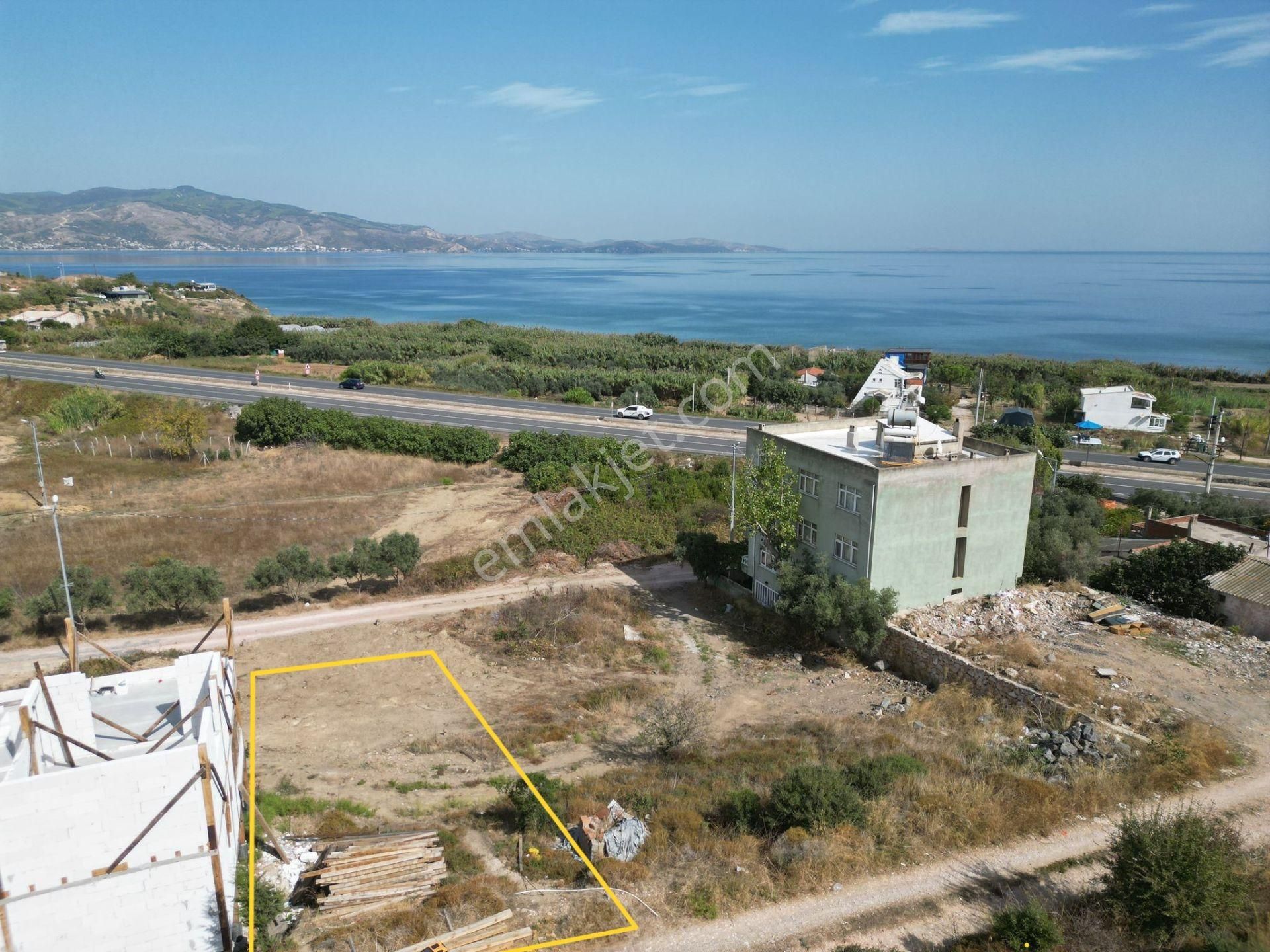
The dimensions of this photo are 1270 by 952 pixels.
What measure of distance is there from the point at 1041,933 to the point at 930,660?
1140cm

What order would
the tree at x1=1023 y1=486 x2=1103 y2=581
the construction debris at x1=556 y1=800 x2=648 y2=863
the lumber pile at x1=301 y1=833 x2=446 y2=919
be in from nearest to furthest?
1. the lumber pile at x1=301 y1=833 x2=446 y2=919
2. the construction debris at x1=556 y1=800 x2=648 y2=863
3. the tree at x1=1023 y1=486 x2=1103 y2=581

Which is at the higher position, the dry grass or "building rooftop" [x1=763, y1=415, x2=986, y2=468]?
"building rooftop" [x1=763, y1=415, x2=986, y2=468]

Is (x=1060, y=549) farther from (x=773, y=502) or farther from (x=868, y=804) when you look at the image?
(x=868, y=804)

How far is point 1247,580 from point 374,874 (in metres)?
25.8

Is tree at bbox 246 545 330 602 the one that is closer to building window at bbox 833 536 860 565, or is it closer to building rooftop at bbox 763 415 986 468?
building rooftop at bbox 763 415 986 468

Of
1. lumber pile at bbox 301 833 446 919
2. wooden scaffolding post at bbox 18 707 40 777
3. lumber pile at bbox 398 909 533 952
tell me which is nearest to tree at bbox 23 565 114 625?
wooden scaffolding post at bbox 18 707 40 777

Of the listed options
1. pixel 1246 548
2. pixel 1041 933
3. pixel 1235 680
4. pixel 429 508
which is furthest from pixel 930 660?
pixel 429 508

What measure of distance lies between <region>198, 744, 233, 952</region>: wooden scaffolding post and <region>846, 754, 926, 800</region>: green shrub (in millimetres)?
10792

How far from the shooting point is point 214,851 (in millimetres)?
10977

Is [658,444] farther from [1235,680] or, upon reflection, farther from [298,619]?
[1235,680]

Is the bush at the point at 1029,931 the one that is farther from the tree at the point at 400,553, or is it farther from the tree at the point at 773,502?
the tree at the point at 400,553

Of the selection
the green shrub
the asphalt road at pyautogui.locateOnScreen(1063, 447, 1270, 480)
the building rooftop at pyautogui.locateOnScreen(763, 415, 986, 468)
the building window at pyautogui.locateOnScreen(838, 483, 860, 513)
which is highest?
the building rooftop at pyautogui.locateOnScreen(763, 415, 986, 468)

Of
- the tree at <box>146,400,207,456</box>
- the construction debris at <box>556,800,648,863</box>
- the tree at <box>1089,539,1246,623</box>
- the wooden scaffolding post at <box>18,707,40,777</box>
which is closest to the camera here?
the wooden scaffolding post at <box>18,707,40,777</box>

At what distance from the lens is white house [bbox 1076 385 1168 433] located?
197 feet
